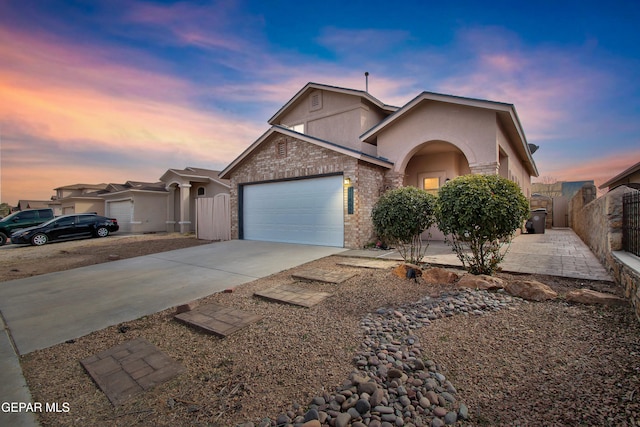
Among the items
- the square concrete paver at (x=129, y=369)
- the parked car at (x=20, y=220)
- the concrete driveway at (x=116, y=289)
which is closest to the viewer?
the square concrete paver at (x=129, y=369)

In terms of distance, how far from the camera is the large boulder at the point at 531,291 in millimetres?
3959

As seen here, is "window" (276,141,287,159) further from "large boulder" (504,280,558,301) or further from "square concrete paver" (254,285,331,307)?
"large boulder" (504,280,558,301)

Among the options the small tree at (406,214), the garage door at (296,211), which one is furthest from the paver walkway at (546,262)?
the garage door at (296,211)

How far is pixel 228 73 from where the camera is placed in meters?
9.77

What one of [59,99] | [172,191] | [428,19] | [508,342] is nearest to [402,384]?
[508,342]

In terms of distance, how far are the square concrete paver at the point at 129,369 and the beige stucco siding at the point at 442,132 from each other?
9.77 meters

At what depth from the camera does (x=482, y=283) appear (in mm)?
4504

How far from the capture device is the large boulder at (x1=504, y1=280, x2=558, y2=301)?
3959 millimetres

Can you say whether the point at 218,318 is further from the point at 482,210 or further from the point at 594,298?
the point at 594,298

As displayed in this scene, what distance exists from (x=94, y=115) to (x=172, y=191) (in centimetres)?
1246

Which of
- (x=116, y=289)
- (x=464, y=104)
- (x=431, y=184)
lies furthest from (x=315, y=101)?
(x=116, y=289)

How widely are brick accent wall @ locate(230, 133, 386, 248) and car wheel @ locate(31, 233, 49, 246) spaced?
10072mm

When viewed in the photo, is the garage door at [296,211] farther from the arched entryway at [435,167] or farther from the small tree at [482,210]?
the small tree at [482,210]

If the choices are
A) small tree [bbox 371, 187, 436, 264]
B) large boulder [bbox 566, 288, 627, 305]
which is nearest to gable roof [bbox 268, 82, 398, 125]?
small tree [bbox 371, 187, 436, 264]
